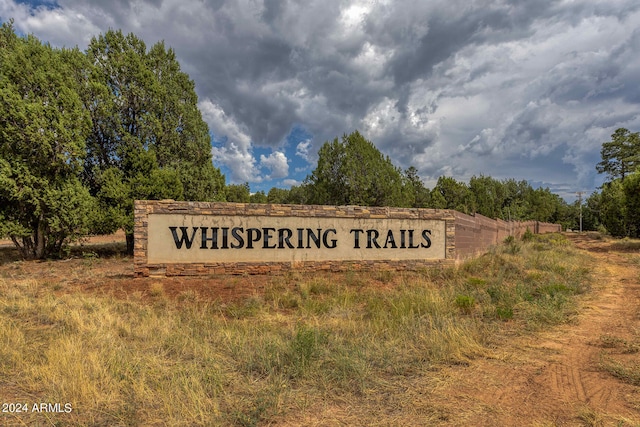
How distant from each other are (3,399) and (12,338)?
1998 mm

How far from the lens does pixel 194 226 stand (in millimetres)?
11609

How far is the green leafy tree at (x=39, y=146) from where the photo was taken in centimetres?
1442

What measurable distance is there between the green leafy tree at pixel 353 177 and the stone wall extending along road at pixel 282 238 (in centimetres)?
1908

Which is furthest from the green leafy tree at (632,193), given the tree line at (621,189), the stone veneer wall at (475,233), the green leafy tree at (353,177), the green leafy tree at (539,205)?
the green leafy tree at (539,205)

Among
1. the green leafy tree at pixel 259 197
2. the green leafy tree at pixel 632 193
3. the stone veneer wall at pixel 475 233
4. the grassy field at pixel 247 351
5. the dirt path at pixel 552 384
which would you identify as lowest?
the dirt path at pixel 552 384

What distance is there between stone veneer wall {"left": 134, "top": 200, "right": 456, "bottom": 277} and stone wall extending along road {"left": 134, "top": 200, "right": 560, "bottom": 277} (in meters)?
0.03

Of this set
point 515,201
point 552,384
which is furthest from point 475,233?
point 515,201

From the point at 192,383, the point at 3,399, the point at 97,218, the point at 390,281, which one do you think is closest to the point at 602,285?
the point at 390,281

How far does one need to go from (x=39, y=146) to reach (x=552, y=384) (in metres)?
19.7

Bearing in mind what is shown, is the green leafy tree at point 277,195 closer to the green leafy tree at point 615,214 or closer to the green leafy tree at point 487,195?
the green leafy tree at point 487,195

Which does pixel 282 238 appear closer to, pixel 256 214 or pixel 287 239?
pixel 287 239

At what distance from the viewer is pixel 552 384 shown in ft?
13.5

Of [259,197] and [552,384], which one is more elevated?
[259,197]

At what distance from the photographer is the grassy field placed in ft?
11.2
